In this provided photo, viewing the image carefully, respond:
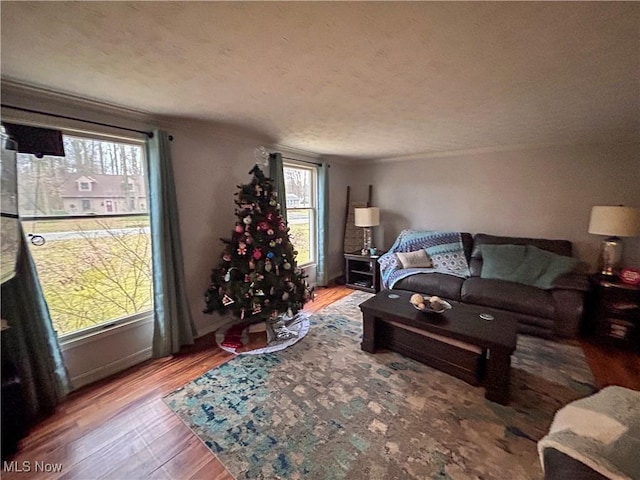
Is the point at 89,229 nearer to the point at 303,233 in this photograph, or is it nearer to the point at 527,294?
the point at 303,233

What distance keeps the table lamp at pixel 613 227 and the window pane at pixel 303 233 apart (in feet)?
11.3

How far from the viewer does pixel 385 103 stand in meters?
1.97

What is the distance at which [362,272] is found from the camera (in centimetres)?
433

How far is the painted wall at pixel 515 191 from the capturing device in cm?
309

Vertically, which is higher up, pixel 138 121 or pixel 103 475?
pixel 138 121

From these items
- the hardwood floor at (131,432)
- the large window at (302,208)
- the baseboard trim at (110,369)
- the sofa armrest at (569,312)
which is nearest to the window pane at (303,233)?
the large window at (302,208)

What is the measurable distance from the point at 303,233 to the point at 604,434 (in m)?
3.63

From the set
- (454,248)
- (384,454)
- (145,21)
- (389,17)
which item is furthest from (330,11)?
(454,248)

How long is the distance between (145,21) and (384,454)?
94.7 inches

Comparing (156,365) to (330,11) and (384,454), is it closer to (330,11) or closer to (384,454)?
(384,454)

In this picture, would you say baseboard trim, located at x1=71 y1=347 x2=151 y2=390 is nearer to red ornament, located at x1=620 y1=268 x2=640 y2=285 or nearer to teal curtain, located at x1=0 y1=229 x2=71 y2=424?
teal curtain, located at x1=0 y1=229 x2=71 y2=424

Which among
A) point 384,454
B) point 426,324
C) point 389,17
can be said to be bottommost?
point 384,454

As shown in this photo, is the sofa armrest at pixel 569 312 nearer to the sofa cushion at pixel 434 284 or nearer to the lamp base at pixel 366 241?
the sofa cushion at pixel 434 284

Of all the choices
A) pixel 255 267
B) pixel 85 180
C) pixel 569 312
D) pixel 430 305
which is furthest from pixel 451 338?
pixel 85 180
